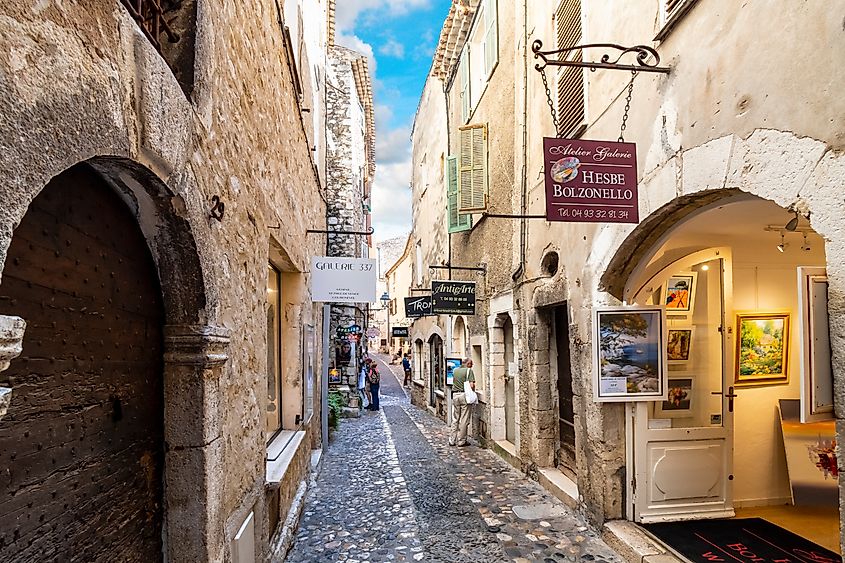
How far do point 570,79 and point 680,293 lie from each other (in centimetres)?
261

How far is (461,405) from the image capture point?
9.83 m

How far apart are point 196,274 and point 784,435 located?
561 centimetres

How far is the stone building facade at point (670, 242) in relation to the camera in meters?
2.89

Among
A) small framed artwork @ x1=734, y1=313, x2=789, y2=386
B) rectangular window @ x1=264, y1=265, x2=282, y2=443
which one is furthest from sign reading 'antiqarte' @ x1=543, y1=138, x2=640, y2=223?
rectangular window @ x1=264, y1=265, x2=282, y2=443

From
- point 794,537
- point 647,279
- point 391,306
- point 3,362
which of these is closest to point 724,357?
point 647,279

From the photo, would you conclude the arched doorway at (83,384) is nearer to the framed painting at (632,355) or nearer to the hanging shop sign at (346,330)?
the framed painting at (632,355)

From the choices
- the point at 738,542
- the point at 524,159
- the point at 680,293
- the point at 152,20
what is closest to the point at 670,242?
the point at 680,293

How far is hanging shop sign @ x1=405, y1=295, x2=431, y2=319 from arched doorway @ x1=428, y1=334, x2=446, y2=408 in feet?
6.77

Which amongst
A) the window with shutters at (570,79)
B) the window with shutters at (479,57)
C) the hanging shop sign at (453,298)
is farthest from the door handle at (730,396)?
the window with shutters at (479,57)

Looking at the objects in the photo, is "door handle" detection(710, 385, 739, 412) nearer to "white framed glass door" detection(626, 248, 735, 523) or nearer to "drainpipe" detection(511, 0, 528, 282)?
"white framed glass door" detection(626, 248, 735, 523)

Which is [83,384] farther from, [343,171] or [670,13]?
[343,171]

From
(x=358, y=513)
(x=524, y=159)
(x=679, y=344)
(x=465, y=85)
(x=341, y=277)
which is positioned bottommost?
(x=358, y=513)

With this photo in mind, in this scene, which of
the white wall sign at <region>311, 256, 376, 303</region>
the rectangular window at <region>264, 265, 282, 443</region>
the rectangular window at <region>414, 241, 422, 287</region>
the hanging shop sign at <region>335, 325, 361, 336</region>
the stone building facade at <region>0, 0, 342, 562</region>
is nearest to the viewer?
the stone building facade at <region>0, 0, 342, 562</region>

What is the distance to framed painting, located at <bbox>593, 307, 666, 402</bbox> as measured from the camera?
493 cm
